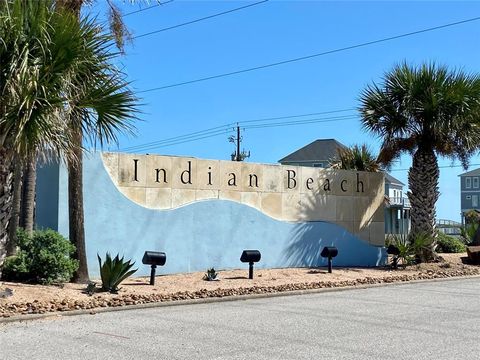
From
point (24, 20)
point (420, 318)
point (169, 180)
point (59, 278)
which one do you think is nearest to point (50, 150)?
point (24, 20)

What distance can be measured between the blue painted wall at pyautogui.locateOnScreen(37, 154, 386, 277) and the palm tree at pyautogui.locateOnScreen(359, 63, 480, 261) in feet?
7.79

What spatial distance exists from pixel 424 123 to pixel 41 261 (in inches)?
468

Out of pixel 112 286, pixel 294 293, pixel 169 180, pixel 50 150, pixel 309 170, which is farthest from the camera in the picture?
pixel 309 170

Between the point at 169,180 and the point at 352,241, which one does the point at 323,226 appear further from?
the point at 169,180

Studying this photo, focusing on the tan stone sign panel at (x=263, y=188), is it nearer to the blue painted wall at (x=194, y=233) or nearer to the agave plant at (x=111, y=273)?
the blue painted wall at (x=194, y=233)

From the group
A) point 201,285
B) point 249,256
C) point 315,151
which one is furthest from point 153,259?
Result: point 315,151

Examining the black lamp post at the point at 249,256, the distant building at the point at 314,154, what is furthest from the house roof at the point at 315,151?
the black lamp post at the point at 249,256

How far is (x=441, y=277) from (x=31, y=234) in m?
10.9

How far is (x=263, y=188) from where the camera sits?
683 inches

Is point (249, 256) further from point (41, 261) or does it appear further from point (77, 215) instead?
point (41, 261)

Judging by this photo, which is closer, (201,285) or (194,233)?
(201,285)

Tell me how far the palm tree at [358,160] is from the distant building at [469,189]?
180 feet

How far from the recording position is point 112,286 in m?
11.8

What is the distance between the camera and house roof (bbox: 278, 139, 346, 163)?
196ft
